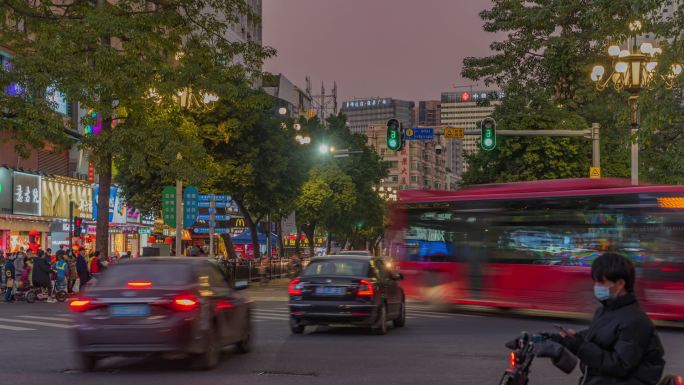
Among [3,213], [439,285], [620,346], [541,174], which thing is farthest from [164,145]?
[620,346]

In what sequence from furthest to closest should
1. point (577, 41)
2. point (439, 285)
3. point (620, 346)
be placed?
point (577, 41) < point (439, 285) < point (620, 346)

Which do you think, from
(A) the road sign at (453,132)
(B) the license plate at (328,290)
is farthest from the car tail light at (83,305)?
(A) the road sign at (453,132)

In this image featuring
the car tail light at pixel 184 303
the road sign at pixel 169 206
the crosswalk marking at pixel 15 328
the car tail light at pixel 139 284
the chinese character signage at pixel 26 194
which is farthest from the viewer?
the chinese character signage at pixel 26 194

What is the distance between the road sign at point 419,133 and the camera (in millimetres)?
34875

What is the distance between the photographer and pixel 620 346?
554 centimetres

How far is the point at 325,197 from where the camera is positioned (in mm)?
75875

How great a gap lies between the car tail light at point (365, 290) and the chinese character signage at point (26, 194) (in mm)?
29744

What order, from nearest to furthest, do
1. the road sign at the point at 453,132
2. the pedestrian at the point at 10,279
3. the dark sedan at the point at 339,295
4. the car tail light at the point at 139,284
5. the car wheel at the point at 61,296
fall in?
the car tail light at the point at 139,284
the dark sedan at the point at 339,295
the pedestrian at the point at 10,279
the road sign at the point at 453,132
the car wheel at the point at 61,296

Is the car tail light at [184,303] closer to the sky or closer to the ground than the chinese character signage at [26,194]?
closer to the ground

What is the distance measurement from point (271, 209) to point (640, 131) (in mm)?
34654

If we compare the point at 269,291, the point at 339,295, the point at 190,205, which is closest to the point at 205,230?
the point at 190,205

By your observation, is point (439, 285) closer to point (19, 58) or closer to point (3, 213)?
point (19, 58)

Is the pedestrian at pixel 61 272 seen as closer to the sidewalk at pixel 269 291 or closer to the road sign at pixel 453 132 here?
the sidewalk at pixel 269 291

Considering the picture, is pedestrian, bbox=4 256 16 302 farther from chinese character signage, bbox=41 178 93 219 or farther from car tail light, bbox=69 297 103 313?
car tail light, bbox=69 297 103 313
